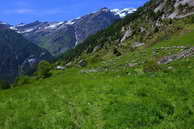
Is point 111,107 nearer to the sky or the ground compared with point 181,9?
nearer to the ground

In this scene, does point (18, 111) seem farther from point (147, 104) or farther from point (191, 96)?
point (191, 96)

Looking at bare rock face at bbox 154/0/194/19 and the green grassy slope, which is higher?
bare rock face at bbox 154/0/194/19

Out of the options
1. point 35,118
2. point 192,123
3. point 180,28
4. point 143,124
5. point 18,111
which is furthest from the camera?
point 180,28

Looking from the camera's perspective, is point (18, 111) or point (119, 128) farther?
point (18, 111)

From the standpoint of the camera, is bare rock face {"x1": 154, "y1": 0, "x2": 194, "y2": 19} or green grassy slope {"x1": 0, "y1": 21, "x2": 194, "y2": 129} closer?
green grassy slope {"x1": 0, "y1": 21, "x2": 194, "y2": 129}

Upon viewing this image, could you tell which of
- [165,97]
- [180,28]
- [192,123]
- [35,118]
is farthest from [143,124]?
[180,28]

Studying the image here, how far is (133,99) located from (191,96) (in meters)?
3.97

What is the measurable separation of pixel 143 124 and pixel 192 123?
2.72m

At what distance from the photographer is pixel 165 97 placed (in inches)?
841

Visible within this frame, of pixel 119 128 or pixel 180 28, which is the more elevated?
pixel 180 28

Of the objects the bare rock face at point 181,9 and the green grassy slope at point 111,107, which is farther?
the bare rock face at point 181,9

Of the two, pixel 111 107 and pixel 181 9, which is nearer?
pixel 111 107

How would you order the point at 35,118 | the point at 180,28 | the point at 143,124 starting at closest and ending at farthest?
the point at 143,124
the point at 35,118
the point at 180,28

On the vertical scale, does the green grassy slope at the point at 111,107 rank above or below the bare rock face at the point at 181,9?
below
